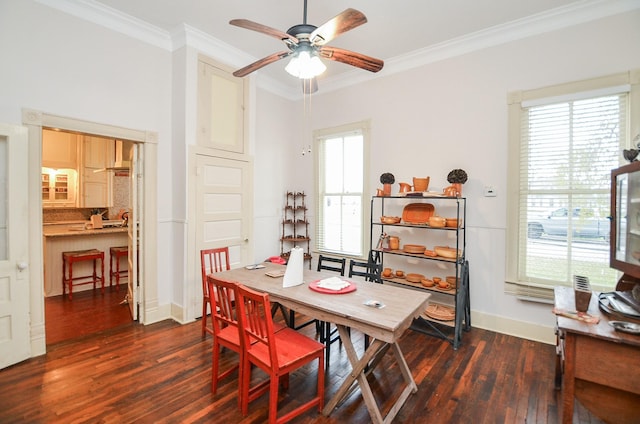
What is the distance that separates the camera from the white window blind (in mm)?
2801

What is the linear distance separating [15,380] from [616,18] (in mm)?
6066

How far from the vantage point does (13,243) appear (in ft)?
8.46

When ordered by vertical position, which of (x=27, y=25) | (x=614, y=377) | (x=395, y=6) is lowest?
(x=614, y=377)

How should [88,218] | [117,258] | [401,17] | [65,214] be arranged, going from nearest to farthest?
[401,17] < [117,258] < [65,214] < [88,218]

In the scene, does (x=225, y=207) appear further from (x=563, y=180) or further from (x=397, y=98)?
(x=563, y=180)

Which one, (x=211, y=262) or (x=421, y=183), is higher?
(x=421, y=183)

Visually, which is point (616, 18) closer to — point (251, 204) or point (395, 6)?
point (395, 6)

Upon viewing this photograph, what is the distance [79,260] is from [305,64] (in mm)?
4472

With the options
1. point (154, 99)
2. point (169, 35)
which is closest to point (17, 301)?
point (154, 99)

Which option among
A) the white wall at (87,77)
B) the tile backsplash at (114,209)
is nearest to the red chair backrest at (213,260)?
the white wall at (87,77)

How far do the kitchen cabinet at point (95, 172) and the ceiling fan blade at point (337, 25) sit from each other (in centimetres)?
519

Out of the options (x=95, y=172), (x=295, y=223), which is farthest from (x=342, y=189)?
(x=95, y=172)

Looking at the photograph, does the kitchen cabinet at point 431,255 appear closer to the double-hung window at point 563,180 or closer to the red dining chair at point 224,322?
the double-hung window at point 563,180

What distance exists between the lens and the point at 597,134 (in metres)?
2.83
